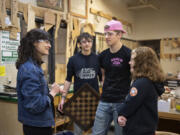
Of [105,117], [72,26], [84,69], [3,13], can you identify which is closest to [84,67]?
[84,69]

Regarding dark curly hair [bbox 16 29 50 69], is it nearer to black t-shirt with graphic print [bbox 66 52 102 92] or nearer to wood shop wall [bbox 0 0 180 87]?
black t-shirt with graphic print [bbox 66 52 102 92]

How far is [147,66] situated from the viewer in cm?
150

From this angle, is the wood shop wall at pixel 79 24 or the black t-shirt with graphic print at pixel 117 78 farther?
the wood shop wall at pixel 79 24

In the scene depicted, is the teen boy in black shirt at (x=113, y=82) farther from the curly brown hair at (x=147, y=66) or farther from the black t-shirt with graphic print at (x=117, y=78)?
the curly brown hair at (x=147, y=66)

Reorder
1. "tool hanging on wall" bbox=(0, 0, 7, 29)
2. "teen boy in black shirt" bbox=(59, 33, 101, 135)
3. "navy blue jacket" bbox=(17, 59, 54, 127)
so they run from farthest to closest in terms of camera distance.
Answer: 1. "tool hanging on wall" bbox=(0, 0, 7, 29)
2. "teen boy in black shirt" bbox=(59, 33, 101, 135)
3. "navy blue jacket" bbox=(17, 59, 54, 127)

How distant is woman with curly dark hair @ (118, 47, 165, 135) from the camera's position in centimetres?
145

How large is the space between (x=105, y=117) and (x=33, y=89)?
0.89m

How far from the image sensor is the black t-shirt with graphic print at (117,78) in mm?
1890

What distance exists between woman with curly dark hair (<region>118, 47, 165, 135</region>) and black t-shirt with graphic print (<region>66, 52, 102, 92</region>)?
0.73 meters

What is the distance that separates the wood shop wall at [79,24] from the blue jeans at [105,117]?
1.50 m

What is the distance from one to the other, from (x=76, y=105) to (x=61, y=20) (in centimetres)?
204

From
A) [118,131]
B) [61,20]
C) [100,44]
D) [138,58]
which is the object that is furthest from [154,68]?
[100,44]

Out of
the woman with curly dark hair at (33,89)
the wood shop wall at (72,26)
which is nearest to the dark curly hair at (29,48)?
the woman with curly dark hair at (33,89)

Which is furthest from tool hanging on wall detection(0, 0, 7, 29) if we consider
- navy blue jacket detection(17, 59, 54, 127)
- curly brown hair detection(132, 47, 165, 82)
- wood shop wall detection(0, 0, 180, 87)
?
curly brown hair detection(132, 47, 165, 82)
